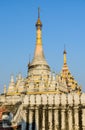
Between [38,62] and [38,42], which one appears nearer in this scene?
[38,62]

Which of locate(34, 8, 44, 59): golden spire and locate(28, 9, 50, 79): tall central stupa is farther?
locate(34, 8, 44, 59): golden spire

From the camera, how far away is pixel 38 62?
165 feet

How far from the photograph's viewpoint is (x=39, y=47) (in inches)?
2076

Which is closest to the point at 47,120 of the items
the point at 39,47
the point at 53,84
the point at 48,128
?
the point at 48,128

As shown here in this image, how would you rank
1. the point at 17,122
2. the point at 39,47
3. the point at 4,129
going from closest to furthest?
the point at 4,129, the point at 17,122, the point at 39,47

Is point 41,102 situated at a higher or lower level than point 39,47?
lower

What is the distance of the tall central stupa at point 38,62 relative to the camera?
48250 mm

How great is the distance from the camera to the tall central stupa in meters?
48.2

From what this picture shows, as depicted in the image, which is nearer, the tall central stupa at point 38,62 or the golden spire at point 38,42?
the tall central stupa at point 38,62

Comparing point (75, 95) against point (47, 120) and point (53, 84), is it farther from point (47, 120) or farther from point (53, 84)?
point (53, 84)

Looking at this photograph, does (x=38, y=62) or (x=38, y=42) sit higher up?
(x=38, y=42)

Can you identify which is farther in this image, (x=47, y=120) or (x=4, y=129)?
(x=47, y=120)

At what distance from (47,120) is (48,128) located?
1.66ft

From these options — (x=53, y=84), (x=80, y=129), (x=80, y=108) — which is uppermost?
(x=53, y=84)
